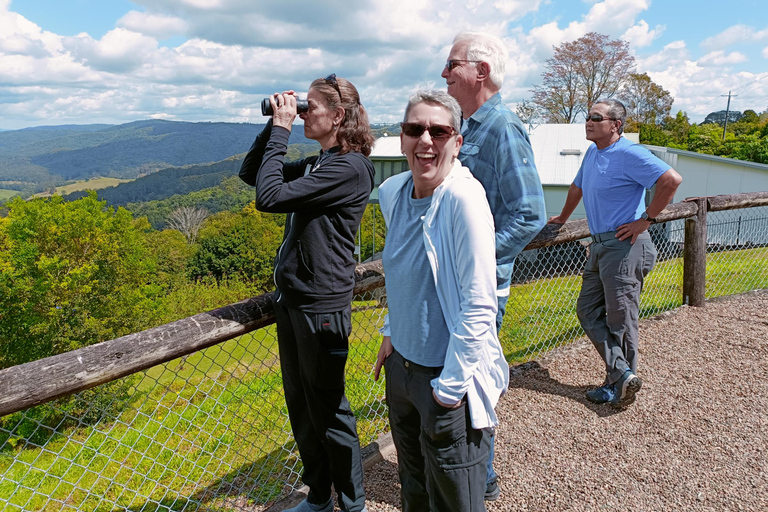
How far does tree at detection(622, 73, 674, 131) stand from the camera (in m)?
35.8

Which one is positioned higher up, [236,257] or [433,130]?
[433,130]

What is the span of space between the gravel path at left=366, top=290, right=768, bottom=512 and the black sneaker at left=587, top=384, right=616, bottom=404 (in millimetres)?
48

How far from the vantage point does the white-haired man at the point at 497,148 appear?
83.4 inches

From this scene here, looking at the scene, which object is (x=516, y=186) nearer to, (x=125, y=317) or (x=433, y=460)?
(x=433, y=460)

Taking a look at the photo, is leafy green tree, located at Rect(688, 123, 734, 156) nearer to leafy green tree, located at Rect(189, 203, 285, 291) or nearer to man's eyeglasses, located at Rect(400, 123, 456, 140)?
man's eyeglasses, located at Rect(400, 123, 456, 140)

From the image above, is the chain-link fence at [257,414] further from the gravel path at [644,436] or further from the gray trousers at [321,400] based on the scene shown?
the gravel path at [644,436]

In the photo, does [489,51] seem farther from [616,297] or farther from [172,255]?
[172,255]

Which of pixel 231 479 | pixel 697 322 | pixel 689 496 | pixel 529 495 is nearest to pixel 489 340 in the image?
pixel 529 495

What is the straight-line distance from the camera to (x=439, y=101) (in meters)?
1.70

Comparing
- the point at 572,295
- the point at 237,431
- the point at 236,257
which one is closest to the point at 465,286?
the point at 237,431

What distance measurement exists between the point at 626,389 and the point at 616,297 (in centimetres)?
61

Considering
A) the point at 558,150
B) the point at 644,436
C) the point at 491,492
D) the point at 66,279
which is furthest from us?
the point at 558,150

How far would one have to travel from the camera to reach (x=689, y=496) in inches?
103

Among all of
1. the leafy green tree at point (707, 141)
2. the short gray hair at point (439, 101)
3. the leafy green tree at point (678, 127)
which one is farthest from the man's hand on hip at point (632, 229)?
the leafy green tree at point (678, 127)
